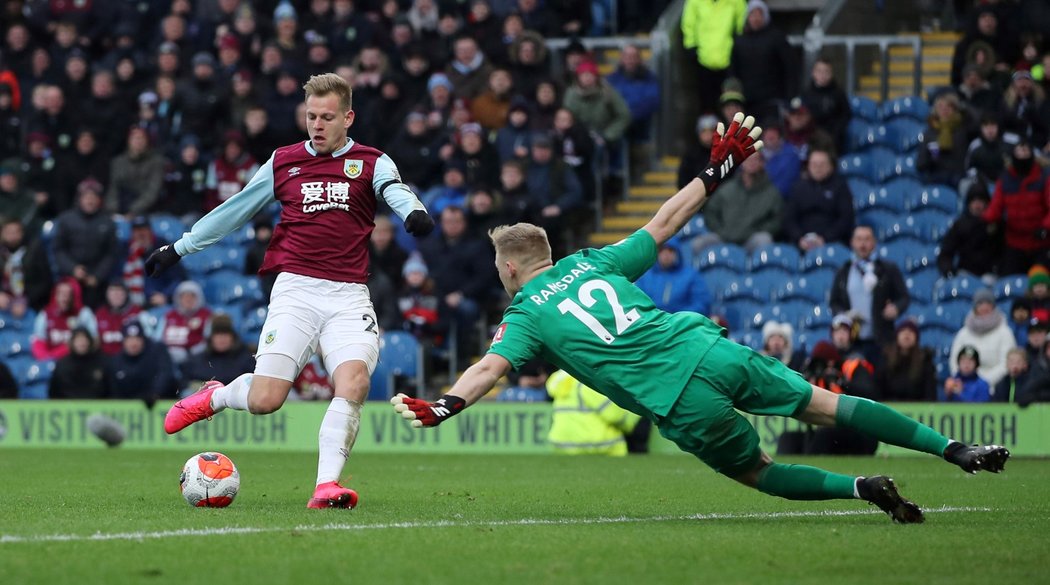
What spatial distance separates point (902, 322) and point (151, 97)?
11276 mm

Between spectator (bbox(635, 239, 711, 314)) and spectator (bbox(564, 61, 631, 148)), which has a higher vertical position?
spectator (bbox(564, 61, 631, 148))

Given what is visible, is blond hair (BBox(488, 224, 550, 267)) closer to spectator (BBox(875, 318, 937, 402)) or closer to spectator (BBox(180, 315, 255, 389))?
spectator (BBox(875, 318, 937, 402))

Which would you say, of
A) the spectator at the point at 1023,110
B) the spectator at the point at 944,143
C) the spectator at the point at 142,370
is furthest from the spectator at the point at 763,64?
the spectator at the point at 142,370

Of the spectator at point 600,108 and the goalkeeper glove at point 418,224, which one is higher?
the spectator at point 600,108

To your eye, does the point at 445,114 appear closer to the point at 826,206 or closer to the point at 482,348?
the point at 482,348

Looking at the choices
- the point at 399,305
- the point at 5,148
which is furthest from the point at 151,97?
the point at 399,305

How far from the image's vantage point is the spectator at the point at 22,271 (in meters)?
21.5

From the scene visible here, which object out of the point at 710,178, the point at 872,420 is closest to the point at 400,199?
the point at 710,178

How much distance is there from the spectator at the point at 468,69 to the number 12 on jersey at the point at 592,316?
555 inches

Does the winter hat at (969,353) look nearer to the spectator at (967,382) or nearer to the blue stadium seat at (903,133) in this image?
the spectator at (967,382)

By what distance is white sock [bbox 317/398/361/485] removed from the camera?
9.21 metres

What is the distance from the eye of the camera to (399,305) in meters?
19.7

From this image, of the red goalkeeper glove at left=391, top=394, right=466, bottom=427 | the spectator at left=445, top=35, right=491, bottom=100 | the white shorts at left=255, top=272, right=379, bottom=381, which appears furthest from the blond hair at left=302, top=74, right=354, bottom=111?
the spectator at left=445, top=35, right=491, bottom=100

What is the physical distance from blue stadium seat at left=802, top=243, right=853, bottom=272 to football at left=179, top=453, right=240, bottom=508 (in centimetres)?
1075
